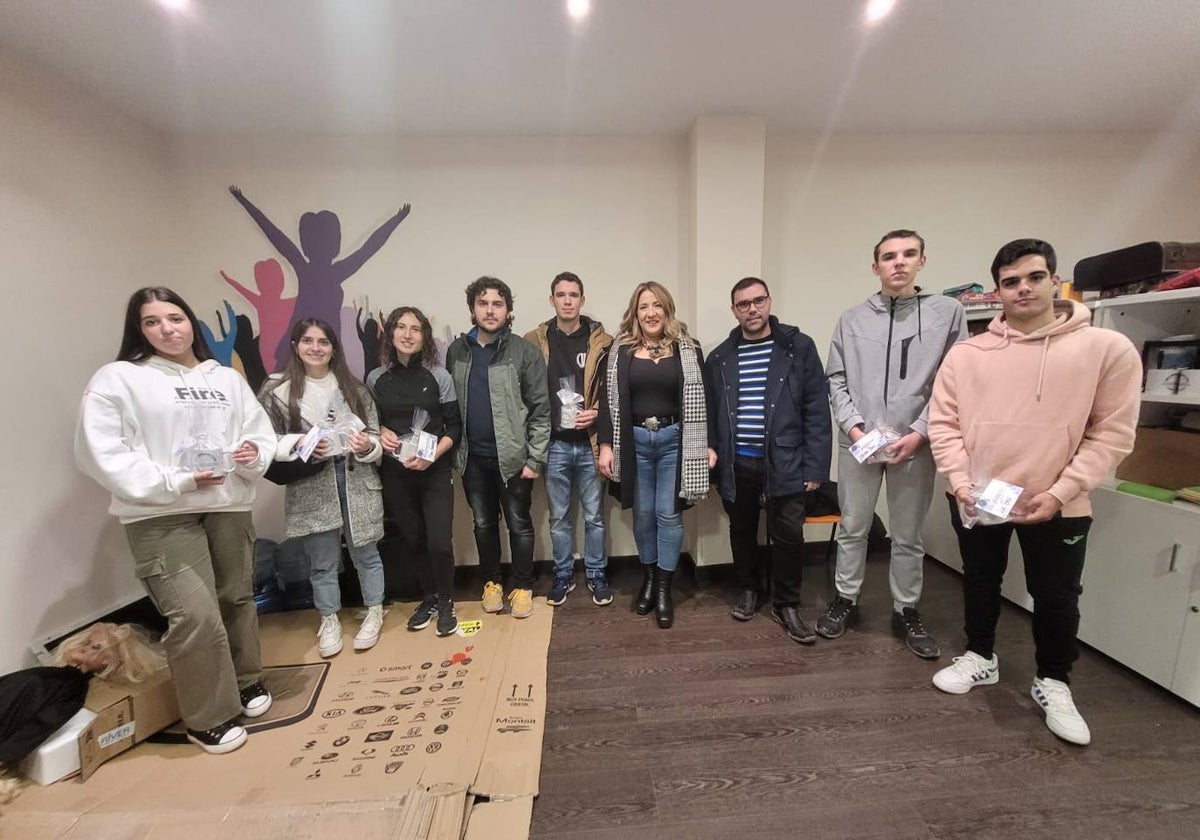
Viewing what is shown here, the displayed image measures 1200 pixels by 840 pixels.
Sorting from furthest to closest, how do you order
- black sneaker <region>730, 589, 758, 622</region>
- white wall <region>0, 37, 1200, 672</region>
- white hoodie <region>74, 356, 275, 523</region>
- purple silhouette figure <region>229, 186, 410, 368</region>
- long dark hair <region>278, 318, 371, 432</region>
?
purple silhouette figure <region>229, 186, 410, 368</region>, white wall <region>0, 37, 1200, 672</region>, black sneaker <region>730, 589, 758, 622</region>, long dark hair <region>278, 318, 371, 432</region>, white hoodie <region>74, 356, 275, 523</region>

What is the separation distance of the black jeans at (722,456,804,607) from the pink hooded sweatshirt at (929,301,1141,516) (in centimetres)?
69

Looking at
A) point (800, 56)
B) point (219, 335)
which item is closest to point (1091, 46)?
point (800, 56)

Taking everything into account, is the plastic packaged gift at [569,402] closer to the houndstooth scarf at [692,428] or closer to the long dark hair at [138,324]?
the houndstooth scarf at [692,428]

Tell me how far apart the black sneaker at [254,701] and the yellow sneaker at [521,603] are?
1083 millimetres

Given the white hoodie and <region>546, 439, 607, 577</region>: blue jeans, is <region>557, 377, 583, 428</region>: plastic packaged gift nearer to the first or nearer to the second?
<region>546, 439, 607, 577</region>: blue jeans

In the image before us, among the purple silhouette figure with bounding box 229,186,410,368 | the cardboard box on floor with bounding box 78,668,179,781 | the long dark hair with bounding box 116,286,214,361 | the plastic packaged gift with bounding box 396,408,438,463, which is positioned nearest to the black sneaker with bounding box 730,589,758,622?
the plastic packaged gift with bounding box 396,408,438,463

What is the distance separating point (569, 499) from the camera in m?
2.48

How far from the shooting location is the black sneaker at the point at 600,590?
247cm

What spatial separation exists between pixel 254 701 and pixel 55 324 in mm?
1953

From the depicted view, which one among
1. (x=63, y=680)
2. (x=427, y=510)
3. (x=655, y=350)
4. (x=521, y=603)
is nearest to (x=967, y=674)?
(x=655, y=350)

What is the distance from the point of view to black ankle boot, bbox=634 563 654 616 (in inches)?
94.0

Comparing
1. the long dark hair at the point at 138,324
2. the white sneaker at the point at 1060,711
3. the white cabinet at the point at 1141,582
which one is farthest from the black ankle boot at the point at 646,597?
the long dark hair at the point at 138,324

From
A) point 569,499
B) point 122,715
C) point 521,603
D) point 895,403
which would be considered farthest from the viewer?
point 569,499

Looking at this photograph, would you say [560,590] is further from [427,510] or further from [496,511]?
[427,510]
